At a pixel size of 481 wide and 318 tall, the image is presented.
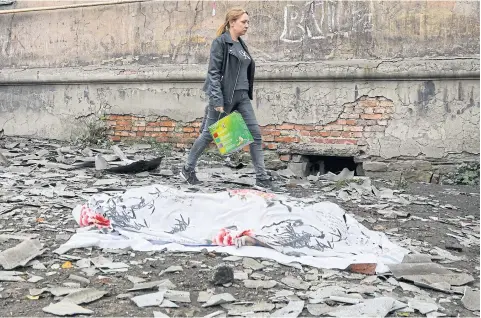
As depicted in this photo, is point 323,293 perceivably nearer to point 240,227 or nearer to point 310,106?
point 240,227

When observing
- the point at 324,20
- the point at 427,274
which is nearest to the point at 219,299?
the point at 427,274

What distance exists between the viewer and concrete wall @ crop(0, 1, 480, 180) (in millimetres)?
7484

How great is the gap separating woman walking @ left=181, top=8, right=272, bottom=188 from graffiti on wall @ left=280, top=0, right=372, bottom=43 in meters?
1.99

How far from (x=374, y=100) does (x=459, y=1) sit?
1.56 meters

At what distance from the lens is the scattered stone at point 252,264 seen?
3867 mm

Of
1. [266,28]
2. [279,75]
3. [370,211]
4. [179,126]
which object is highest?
[266,28]

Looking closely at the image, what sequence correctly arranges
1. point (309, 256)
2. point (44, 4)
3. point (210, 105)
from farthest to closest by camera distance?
point (44, 4) < point (210, 105) < point (309, 256)

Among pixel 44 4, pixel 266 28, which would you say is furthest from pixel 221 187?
pixel 44 4

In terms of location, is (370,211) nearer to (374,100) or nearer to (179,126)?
(374,100)

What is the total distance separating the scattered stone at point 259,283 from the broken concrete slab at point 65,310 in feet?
3.06

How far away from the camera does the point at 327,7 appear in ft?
26.3

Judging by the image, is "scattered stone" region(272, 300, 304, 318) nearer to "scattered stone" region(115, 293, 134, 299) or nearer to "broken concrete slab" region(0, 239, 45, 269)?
"scattered stone" region(115, 293, 134, 299)

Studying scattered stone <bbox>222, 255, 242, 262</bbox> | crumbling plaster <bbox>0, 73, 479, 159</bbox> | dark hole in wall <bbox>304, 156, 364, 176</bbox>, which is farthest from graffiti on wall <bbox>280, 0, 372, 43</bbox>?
scattered stone <bbox>222, 255, 242, 262</bbox>

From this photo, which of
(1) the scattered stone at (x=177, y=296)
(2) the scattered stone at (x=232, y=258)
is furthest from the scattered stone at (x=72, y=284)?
(2) the scattered stone at (x=232, y=258)
